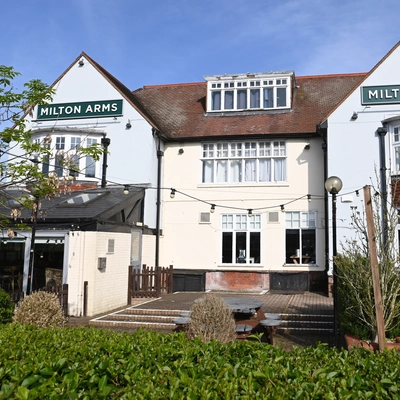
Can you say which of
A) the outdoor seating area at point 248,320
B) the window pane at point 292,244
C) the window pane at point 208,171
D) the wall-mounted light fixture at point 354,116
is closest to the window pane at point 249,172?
the window pane at point 208,171

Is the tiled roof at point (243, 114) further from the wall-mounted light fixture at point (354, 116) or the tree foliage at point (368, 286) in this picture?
the tree foliage at point (368, 286)

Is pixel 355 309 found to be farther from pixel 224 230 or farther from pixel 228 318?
pixel 224 230

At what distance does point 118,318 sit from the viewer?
43.6 ft

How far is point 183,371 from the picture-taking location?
3.87 meters

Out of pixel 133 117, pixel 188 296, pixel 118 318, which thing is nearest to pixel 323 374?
pixel 118 318

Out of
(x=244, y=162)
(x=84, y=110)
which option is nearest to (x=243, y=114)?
(x=244, y=162)

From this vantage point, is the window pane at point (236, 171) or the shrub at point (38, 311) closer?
the shrub at point (38, 311)

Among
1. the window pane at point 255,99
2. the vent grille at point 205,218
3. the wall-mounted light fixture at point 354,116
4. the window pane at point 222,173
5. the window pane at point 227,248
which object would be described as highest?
the window pane at point 255,99

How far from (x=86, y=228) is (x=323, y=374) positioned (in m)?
11.1

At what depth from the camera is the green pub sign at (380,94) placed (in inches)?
680

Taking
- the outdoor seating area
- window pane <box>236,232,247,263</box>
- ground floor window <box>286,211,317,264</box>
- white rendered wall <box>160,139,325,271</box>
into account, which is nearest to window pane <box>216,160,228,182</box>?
white rendered wall <box>160,139,325,271</box>

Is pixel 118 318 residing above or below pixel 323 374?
below

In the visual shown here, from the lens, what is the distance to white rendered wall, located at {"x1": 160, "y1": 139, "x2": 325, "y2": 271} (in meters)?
18.9

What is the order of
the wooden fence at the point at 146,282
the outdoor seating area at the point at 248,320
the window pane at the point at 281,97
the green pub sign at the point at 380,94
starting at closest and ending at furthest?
the outdoor seating area at the point at 248,320 → the wooden fence at the point at 146,282 → the green pub sign at the point at 380,94 → the window pane at the point at 281,97
